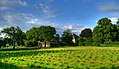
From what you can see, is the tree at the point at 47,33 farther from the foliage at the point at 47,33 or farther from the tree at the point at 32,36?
the tree at the point at 32,36

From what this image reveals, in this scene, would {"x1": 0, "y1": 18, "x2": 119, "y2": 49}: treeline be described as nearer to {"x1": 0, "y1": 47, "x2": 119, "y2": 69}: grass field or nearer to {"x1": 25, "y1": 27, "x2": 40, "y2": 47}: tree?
{"x1": 25, "y1": 27, "x2": 40, "y2": 47}: tree

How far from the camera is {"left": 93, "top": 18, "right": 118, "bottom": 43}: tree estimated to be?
10675 centimetres

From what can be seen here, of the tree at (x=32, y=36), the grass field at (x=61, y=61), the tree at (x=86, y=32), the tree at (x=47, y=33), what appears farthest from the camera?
the tree at (x=86, y=32)

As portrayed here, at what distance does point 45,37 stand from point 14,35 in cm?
1341

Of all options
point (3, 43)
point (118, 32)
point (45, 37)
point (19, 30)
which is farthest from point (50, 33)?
point (118, 32)

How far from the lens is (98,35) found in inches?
4331

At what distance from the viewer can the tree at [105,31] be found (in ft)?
350

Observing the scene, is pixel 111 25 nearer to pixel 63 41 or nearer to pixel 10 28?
pixel 63 41

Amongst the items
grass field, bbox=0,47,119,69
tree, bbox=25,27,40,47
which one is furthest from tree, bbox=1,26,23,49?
grass field, bbox=0,47,119,69

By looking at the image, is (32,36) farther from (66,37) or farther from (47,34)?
(66,37)

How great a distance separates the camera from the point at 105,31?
354ft

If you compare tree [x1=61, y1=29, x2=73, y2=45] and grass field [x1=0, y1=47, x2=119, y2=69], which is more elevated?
tree [x1=61, y1=29, x2=73, y2=45]

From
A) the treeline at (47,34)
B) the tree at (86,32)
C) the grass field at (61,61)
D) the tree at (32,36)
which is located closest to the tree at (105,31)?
the treeline at (47,34)

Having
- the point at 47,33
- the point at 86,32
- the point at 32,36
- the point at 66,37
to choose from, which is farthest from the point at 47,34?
the point at 86,32
